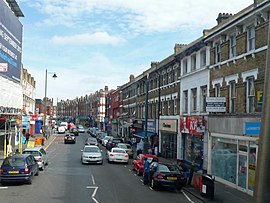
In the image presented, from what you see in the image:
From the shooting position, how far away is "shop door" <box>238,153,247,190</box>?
18234 mm

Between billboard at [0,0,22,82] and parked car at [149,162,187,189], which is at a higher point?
billboard at [0,0,22,82]

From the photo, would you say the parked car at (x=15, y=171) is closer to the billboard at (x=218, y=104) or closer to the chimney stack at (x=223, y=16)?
the billboard at (x=218, y=104)

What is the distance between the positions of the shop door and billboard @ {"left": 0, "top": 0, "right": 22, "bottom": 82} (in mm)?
17617

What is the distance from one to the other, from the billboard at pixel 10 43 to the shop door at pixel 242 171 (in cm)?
1762

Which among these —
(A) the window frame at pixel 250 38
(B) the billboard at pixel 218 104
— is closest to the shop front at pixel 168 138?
(B) the billboard at pixel 218 104

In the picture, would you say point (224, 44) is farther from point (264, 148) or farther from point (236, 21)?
point (264, 148)

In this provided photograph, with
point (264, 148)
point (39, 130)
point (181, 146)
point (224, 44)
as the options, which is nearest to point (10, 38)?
point (181, 146)

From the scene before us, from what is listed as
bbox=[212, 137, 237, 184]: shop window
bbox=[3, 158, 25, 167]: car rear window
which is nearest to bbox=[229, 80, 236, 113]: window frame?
bbox=[212, 137, 237, 184]: shop window

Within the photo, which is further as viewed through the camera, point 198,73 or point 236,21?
point 198,73

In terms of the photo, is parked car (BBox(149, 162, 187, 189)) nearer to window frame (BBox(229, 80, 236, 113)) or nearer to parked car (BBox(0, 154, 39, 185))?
window frame (BBox(229, 80, 236, 113))

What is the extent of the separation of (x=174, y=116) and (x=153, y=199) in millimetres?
17313

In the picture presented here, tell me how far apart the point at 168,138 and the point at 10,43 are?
17.2m

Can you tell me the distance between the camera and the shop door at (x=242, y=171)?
18.2m

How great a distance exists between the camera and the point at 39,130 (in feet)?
237
